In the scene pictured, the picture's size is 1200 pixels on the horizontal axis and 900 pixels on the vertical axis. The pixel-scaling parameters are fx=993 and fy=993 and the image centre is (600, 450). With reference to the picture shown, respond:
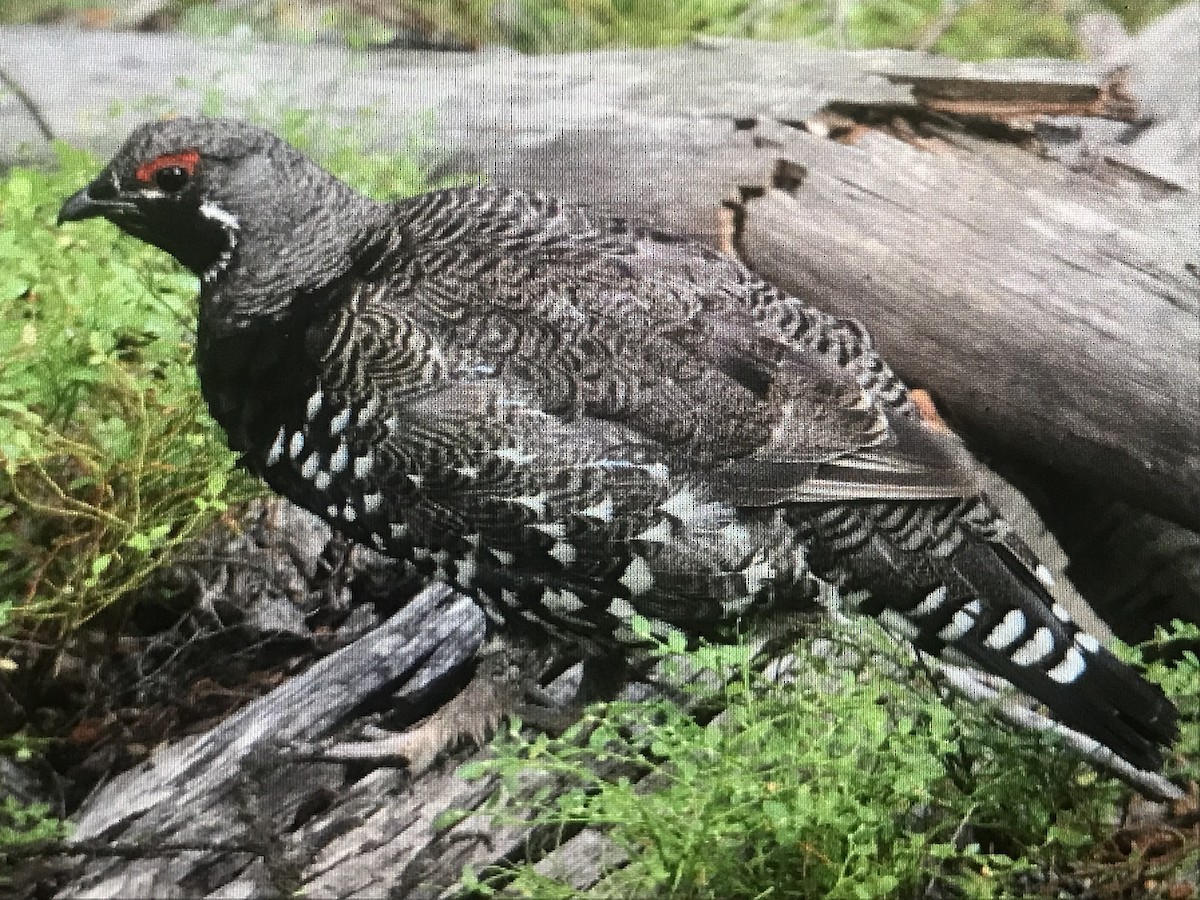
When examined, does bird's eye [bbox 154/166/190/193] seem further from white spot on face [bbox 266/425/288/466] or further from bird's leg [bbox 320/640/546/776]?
bird's leg [bbox 320/640/546/776]

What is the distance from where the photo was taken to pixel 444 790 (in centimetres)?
132

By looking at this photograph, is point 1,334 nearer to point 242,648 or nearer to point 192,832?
point 242,648

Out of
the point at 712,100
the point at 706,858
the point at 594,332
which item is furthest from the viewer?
the point at 712,100

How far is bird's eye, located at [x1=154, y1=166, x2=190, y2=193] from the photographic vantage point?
1.31 metres

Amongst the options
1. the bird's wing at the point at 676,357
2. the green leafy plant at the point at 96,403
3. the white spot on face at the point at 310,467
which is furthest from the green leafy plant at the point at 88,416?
the bird's wing at the point at 676,357

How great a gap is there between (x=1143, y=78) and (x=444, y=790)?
133 cm

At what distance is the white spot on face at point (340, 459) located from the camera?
4.35ft

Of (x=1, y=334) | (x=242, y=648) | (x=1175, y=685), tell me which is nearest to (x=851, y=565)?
(x=1175, y=685)

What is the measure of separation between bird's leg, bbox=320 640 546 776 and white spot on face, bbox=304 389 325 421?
1.42 ft

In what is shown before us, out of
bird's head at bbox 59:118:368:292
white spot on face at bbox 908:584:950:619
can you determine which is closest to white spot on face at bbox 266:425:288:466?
bird's head at bbox 59:118:368:292

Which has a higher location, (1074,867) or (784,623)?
(784,623)

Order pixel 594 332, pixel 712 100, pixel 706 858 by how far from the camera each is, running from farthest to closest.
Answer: pixel 712 100 → pixel 594 332 → pixel 706 858

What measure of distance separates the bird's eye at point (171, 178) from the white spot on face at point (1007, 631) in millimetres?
1239

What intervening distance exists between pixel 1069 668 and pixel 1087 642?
44 mm
